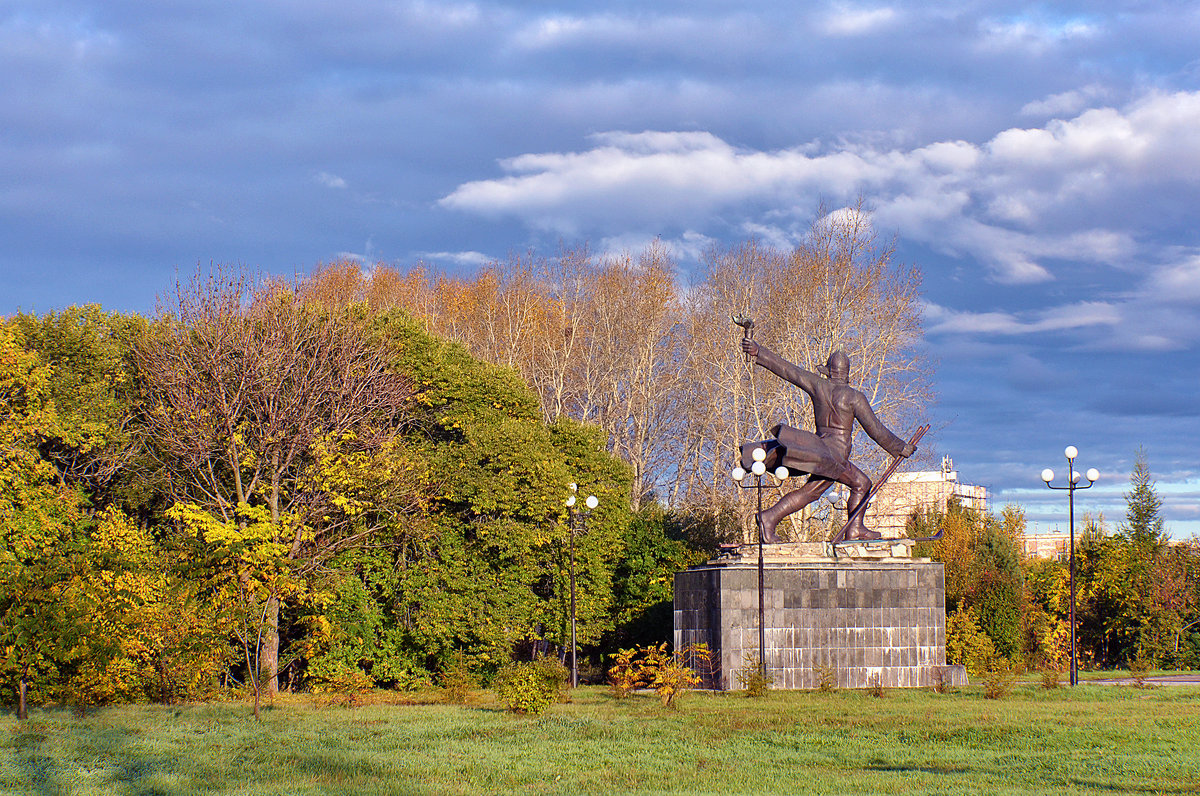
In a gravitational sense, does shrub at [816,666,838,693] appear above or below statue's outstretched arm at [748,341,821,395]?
below

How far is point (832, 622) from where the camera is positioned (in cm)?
1866

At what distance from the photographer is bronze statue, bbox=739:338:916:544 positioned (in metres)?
19.3

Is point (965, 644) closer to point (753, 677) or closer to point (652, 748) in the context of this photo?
point (753, 677)

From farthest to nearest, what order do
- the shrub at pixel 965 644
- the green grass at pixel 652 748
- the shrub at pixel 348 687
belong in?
the shrub at pixel 965 644
the shrub at pixel 348 687
the green grass at pixel 652 748

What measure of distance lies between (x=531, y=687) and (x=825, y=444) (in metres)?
7.59

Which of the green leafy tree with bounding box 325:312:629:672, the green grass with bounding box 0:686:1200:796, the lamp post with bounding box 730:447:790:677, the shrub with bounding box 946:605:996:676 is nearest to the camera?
the green grass with bounding box 0:686:1200:796

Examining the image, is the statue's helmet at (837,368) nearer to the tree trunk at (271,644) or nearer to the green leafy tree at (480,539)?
the green leafy tree at (480,539)

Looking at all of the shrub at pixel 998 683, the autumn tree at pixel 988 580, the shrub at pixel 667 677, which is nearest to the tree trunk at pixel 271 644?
the shrub at pixel 667 677

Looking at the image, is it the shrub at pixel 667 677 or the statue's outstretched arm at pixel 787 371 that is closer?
the shrub at pixel 667 677

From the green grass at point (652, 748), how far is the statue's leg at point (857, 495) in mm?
4176

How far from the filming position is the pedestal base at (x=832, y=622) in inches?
729

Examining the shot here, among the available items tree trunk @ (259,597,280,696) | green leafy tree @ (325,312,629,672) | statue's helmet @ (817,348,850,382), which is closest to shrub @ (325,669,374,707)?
tree trunk @ (259,597,280,696)

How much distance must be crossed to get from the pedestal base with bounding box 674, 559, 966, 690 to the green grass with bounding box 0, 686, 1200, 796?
7.76ft

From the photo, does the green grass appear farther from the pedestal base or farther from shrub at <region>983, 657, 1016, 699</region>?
the pedestal base
